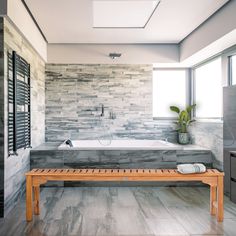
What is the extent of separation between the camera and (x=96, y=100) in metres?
5.69

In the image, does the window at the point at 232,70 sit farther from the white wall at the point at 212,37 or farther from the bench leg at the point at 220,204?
the bench leg at the point at 220,204

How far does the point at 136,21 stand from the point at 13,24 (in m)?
1.74

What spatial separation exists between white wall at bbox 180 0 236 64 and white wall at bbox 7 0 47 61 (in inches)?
96.5

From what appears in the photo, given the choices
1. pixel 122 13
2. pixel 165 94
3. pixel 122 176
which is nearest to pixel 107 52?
pixel 165 94

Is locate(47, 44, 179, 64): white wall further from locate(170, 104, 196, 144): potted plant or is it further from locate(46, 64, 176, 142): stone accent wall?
locate(170, 104, 196, 144): potted plant

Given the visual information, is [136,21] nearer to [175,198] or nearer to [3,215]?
[175,198]

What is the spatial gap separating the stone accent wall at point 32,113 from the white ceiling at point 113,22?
46cm

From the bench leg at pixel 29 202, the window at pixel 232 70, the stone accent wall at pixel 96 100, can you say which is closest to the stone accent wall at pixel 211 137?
the window at pixel 232 70

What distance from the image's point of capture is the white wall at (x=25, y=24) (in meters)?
3.20

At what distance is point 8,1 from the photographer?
304 cm

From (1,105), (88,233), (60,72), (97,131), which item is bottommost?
(88,233)

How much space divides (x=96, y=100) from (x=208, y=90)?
2.09 meters

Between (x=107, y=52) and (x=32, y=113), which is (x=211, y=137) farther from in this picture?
(x=32, y=113)

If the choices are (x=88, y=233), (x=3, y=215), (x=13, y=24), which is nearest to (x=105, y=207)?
(x=88, y=233)
